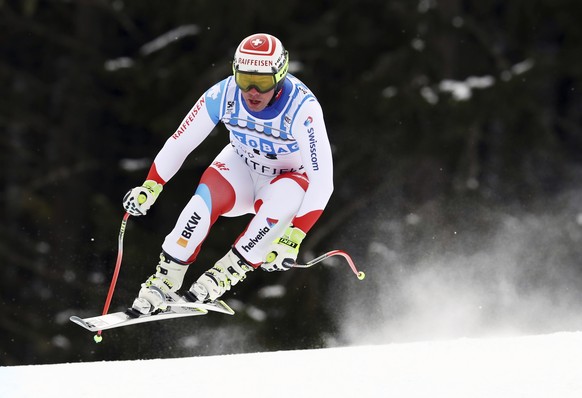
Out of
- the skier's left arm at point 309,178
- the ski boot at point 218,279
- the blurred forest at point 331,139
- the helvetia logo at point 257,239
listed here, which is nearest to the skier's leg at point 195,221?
the ski boot at point 218,279

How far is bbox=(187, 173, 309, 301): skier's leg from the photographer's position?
8055mm

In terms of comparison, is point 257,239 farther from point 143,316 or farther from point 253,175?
point 143,316

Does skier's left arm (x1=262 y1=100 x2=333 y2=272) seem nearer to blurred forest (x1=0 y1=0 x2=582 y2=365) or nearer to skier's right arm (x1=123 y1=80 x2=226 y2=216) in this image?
skier's right arm (x1=123 y1=80 x2=226 y2=216)

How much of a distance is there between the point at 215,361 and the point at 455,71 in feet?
40.4

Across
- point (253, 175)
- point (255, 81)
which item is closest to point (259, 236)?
point (253, 175)

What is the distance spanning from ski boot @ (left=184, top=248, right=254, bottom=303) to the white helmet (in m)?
1.18

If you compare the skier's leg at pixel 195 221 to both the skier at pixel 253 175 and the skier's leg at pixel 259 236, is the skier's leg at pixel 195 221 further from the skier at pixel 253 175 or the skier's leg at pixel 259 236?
the skier's leg at pixel 259 236

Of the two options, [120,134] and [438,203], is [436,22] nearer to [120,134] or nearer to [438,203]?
[438,203]

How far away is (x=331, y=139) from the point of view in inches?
711

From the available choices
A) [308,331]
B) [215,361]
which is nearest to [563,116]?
[308,331]

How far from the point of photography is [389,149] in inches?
723

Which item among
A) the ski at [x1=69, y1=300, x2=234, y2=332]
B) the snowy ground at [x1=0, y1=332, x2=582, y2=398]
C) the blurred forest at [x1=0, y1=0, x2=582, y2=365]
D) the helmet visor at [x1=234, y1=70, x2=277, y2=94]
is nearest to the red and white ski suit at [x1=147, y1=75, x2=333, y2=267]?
the helmet visor at [x1=234, y1=70, x2=277, y2=94]

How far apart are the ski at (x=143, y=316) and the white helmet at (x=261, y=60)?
4.75 ft

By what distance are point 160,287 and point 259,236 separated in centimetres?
72
